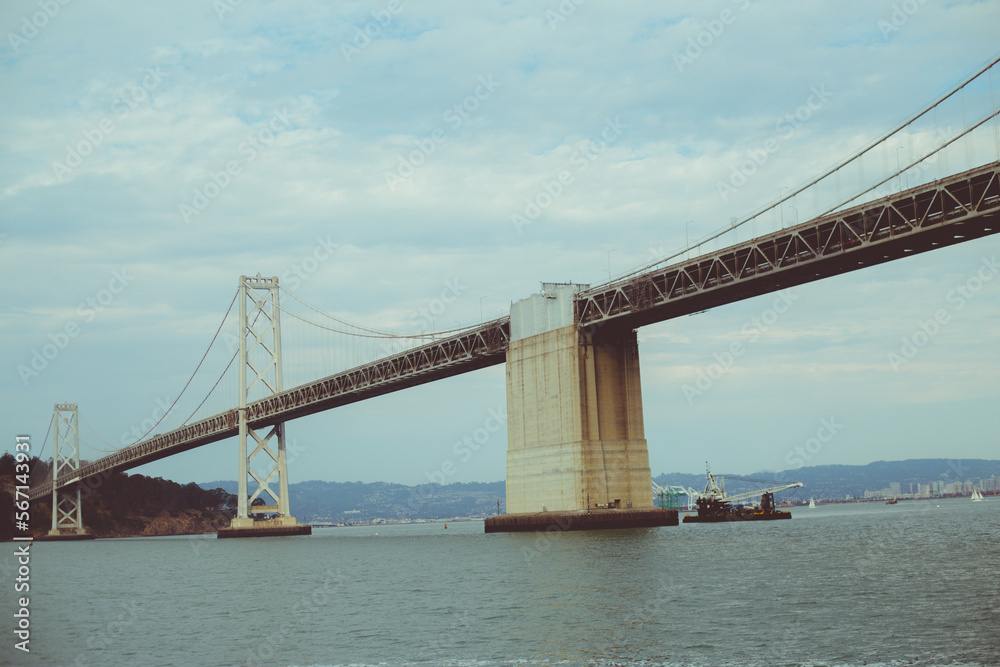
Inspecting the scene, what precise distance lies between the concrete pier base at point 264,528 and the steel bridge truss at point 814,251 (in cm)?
3872

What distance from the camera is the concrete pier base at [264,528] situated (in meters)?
78.9

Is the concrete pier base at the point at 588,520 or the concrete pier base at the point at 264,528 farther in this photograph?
the concrete pier base at the point at 264,528

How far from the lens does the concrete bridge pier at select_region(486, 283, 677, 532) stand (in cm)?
4938

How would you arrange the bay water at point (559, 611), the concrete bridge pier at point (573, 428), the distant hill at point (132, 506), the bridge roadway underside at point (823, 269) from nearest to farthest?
the bay water at point (559, 611) → the bridge roadway underside at point (823, 269) → the concrete bridge pier at point (573, 428) → the distant hill at point (132, 506)

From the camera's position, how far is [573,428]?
1960 inches

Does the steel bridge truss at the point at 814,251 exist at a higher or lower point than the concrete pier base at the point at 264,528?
higher

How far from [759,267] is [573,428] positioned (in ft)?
39.8

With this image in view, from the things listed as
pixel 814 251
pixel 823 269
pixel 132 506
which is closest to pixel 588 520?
pixel 823 269

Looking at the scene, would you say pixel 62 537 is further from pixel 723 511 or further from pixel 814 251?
pixel 814 251

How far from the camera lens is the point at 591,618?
21094 mm

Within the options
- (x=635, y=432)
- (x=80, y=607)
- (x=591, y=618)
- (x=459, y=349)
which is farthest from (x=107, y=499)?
(x=591, y=618)

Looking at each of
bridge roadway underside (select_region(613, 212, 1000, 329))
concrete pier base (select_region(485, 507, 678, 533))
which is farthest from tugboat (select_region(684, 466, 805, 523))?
bridge roadway underside (select_region(613, 212, 1000, 329))

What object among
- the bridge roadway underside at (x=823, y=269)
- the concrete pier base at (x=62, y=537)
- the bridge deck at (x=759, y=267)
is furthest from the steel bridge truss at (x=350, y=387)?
the concrete pier base at (x=62, y=537)

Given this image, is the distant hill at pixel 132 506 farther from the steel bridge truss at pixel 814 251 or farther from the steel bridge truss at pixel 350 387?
the steel bridge truss at pixel 814 251
